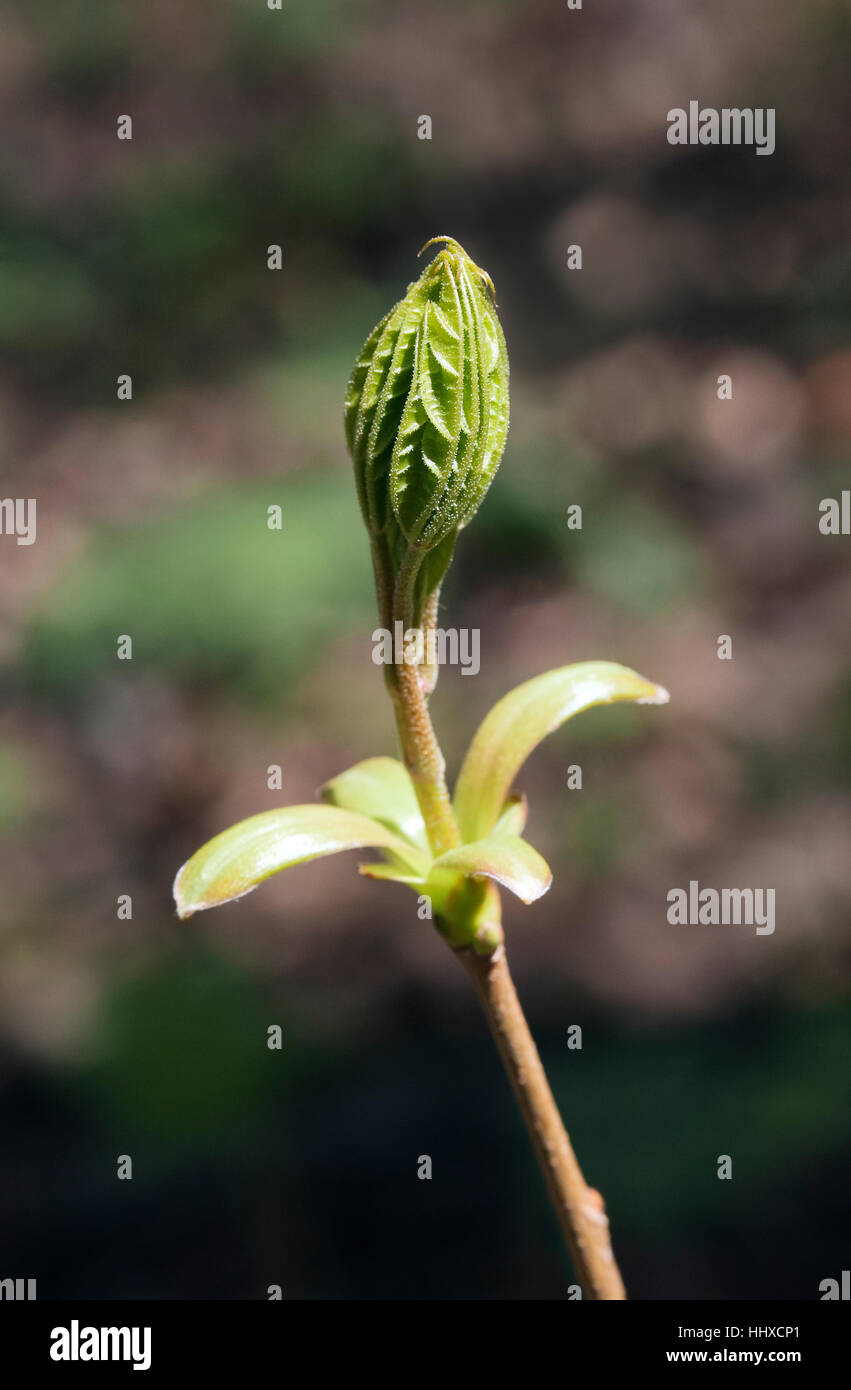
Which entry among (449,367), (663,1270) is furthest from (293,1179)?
(449,367)

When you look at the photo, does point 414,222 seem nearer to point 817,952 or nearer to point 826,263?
point 826,263

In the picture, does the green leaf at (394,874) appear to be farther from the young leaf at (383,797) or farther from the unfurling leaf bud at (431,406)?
the unfurling leaf bud at (431,406)

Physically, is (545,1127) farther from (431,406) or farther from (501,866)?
(431,406)

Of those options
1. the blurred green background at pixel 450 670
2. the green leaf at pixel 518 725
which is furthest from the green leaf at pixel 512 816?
the blurred green background at pixel 450 670

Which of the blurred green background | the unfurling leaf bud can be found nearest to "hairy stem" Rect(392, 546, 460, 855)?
the unfurling leaf bud

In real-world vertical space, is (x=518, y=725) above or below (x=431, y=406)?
below

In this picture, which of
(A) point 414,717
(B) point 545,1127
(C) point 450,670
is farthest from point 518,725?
(C) point 450,670
